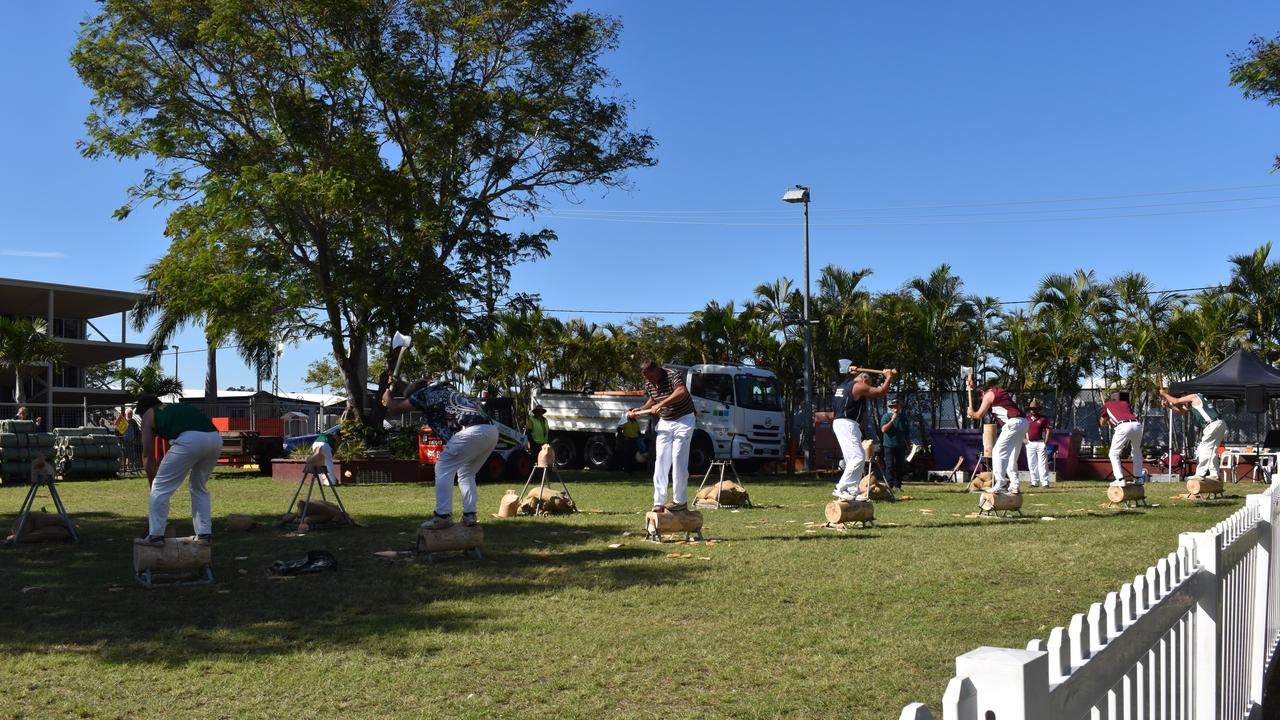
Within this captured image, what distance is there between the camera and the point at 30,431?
24.8 metres

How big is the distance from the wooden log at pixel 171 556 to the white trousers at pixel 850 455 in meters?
6.98

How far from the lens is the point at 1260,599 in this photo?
199 inches

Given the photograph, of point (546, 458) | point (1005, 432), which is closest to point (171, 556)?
point (546, 458)

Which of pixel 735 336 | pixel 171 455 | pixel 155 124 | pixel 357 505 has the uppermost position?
pixel 155 124

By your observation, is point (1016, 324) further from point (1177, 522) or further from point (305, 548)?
point (305, 548)

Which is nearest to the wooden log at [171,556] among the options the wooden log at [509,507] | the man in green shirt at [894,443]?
the wooden log at [509,507]

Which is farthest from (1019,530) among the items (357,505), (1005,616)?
(357,505)

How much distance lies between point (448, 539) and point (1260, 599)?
698 cm

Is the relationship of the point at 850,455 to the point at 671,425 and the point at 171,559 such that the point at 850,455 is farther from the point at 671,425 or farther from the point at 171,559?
the point at 171,559

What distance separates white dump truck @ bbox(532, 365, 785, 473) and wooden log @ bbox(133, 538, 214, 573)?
54.5 feet

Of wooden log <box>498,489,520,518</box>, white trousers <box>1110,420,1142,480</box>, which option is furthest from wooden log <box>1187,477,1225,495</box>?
wooden log <box>498,489,520,518</box>

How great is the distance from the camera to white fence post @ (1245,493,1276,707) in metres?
4.95

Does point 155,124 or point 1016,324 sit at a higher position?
point 155,124

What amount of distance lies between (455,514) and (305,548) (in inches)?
141
